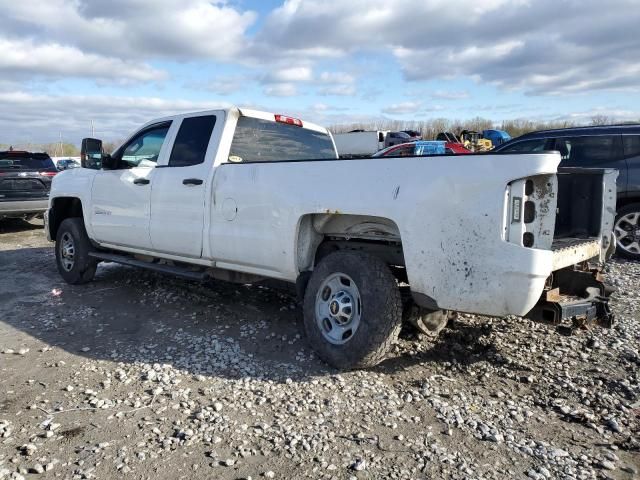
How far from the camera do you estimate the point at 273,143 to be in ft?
18.4

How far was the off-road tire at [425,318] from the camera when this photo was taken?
414cm

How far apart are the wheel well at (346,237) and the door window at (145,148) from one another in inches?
89.6

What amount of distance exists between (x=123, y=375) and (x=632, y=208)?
7.31 metres

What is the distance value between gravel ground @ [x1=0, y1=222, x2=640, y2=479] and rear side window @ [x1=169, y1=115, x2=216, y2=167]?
158cm

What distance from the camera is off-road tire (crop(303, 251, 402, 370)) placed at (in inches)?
151

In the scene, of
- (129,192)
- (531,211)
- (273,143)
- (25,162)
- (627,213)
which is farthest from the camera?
(25,162)

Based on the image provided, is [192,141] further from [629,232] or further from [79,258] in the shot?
[629,232]

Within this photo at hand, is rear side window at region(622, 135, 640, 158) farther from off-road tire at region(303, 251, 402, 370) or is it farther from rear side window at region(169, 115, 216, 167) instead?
rear side window at region(169, 115, 216, 167)

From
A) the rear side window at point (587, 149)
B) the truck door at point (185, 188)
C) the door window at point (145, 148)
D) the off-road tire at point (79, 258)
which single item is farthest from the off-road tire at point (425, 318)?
the rear side window at point (587, 149)

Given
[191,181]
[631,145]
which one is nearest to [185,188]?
[191,181]

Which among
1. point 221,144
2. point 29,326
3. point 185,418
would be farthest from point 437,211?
point 29,326

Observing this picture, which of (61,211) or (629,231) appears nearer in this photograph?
(61,211)

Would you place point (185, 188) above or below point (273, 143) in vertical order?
below

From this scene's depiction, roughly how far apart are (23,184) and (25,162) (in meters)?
0.64
